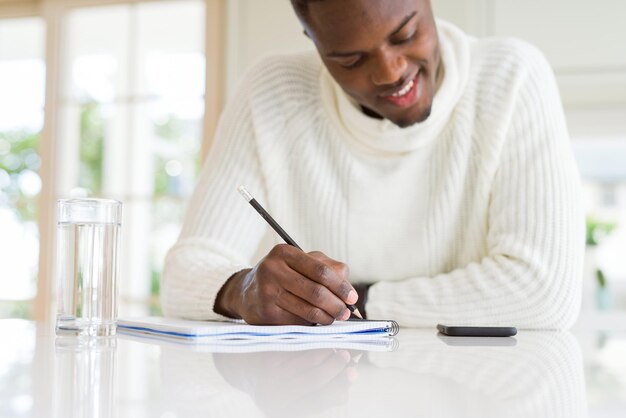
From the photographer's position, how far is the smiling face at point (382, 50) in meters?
1.31

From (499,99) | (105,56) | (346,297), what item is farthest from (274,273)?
(105,56)

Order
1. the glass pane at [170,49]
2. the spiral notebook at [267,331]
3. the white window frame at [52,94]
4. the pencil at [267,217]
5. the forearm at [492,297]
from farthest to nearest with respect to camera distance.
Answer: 1. the glass pane at [170,49]
2. the white window frame at [52,94]
3. the forearm at [492,297]
4. the pencil at [267,217]
5. the spiral notebook at [267,331]

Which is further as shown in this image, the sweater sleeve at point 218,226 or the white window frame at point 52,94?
the white window frame at point 52,94

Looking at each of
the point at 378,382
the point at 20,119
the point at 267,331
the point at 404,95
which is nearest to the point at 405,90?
the point at 404,95

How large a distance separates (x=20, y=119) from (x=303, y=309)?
3.55 metres

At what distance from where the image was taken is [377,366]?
63cm

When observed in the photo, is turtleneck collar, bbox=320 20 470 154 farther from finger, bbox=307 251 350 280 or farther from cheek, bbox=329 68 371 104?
finger, bbox=307 251 350 280

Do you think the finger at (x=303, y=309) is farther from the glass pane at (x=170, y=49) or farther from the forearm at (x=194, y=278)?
the glass pane at (x=170, y=49)

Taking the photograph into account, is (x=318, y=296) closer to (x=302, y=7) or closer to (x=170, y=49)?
(x=302, y=7)

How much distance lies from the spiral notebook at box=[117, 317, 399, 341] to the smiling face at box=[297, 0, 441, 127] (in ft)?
1.84

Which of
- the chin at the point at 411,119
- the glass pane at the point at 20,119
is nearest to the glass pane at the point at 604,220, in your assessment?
the chin at the point at 411,119

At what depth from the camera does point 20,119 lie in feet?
13.5

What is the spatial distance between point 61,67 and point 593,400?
3.51 meters

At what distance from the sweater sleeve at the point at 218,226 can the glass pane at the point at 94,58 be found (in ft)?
7.06
